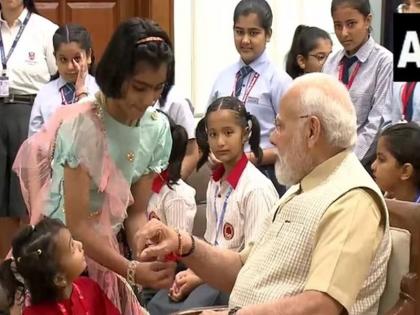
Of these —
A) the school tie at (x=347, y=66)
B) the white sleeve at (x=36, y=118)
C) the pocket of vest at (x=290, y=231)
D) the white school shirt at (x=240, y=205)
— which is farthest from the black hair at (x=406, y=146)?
the white sleeve at (x=36, y=118)

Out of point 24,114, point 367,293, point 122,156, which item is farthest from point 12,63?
point 367,293

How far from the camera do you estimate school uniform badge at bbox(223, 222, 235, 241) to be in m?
3.05

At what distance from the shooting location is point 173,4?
523cm

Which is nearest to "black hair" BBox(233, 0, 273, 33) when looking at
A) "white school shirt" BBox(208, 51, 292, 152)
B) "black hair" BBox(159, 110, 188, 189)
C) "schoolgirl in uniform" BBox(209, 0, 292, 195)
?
"schoolgirl in uniform" BBox(209, 0, 292, 195)

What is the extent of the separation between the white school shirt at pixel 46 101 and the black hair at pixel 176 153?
21.7 inches

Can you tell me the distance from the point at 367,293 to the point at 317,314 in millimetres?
179

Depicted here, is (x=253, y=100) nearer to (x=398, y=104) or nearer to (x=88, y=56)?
(x=398, y=104)

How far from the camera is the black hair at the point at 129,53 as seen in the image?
2.03 meters

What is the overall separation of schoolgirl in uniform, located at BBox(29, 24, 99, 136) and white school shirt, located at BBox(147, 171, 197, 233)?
72cm

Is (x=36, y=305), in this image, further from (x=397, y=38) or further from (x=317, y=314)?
(x=397, y=38)

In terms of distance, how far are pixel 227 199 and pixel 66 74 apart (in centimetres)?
117

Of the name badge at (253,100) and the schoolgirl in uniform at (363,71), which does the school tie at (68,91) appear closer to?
the name badge at (253,100)

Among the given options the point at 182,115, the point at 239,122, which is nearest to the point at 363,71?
the point at 239,122

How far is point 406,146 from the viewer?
116 inches
